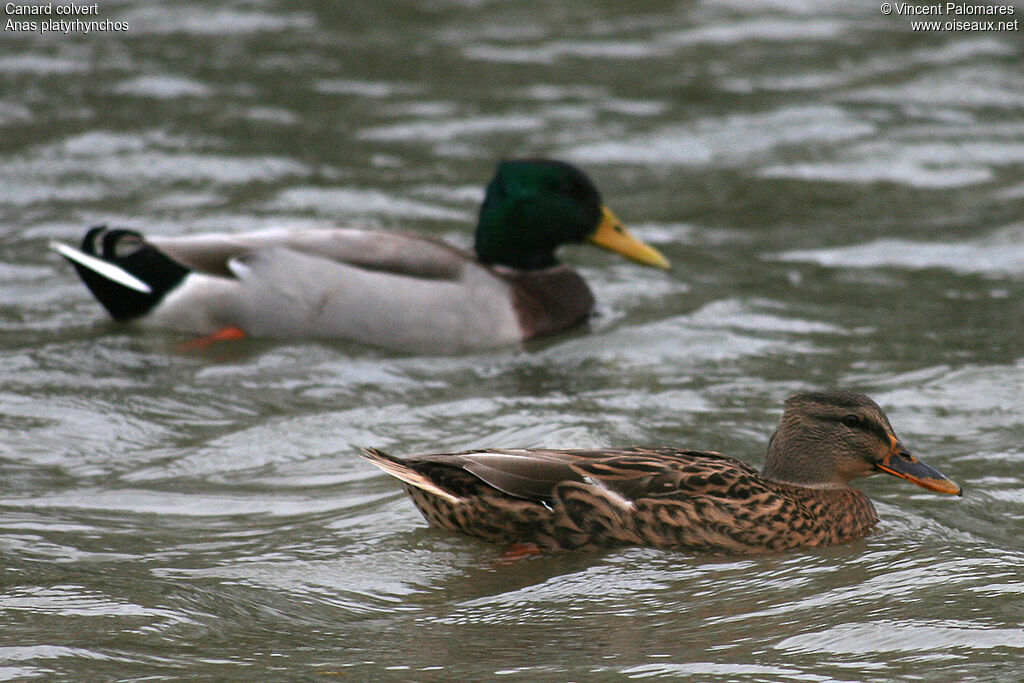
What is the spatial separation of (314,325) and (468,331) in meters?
0.91

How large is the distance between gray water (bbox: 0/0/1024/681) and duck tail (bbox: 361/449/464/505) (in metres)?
0.23

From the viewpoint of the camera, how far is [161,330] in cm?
962

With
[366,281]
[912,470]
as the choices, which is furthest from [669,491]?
[366,281]

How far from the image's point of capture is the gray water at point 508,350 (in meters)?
5.12

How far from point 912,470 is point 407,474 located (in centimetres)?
191

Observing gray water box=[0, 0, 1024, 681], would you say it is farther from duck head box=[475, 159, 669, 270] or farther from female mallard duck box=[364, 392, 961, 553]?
duck head box=[475, 159, 669, 270]

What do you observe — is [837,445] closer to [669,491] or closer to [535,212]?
[669,491]

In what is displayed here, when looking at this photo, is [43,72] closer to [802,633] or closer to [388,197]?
[388,197]

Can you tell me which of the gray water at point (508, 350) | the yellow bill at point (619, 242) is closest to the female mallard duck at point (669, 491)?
the gray water at point (508, 350)

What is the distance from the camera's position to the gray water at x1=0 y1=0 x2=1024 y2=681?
16.8 feet

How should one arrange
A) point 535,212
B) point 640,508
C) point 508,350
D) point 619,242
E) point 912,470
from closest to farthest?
point 640,508 < point 912,470 < point 508,350 < point 535,212 < point 619,242

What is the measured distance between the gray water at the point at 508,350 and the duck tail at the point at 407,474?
0.23 metres

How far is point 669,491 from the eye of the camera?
5836 millimetres

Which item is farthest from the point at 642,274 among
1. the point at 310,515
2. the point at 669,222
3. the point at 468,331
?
the point at 310,515
